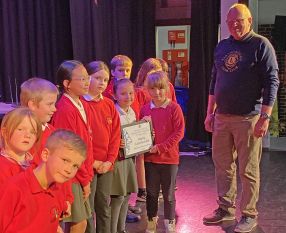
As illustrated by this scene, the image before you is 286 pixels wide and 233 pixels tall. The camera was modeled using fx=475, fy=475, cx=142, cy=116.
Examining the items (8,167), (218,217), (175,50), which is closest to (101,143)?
(8,167)

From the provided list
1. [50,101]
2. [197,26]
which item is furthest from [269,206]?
[197,26]

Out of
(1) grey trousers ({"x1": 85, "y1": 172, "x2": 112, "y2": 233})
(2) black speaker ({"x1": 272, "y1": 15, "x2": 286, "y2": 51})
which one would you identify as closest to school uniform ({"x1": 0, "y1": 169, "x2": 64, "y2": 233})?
(1) grey trousers ({"x1": 85, "y1": 172, "x2": 112, "y2": 233})

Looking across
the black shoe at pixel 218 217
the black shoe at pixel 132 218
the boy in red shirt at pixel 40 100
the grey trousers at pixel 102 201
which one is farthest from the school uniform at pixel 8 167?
the black shoe at pixel 218 217

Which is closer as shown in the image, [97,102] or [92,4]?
[97,102]

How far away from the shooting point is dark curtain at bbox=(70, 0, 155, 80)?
Answer: 7.02 meters

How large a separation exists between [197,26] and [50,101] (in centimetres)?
484

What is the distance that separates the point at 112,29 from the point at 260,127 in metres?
4.18

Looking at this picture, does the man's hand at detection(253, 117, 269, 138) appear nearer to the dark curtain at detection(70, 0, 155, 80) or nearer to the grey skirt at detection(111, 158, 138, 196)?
the grey skirt at detection(111, 158, 138, 196)

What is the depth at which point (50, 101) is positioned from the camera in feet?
8.08

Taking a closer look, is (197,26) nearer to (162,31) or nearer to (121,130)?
(162,31)

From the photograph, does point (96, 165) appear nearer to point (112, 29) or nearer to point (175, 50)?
point (112, 29)

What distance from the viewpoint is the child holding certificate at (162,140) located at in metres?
3.31

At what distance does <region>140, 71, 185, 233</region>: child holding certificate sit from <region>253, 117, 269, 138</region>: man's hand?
558 millimetres

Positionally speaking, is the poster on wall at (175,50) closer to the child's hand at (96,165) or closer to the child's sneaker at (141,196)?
the child's sneaker at (141,196)
